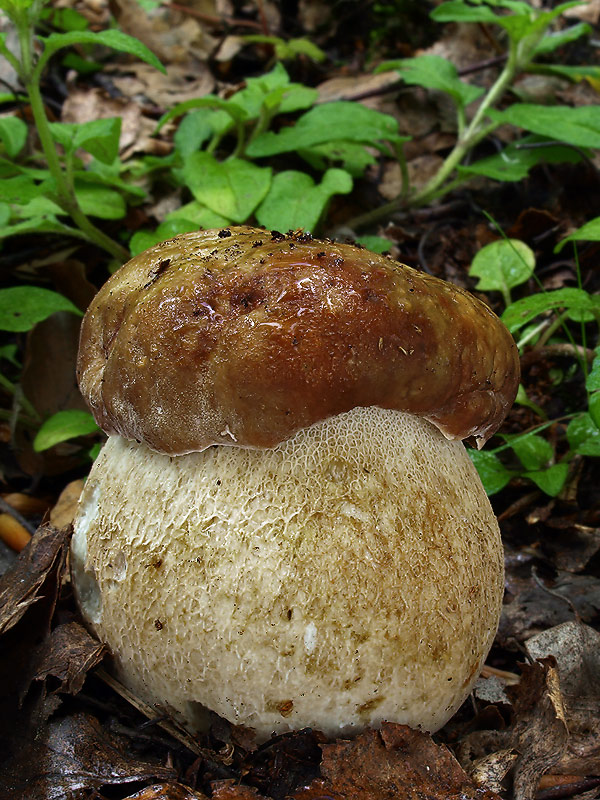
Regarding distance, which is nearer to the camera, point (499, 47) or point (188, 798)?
point (188, 798)

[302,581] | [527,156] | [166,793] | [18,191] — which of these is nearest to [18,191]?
[18,191]

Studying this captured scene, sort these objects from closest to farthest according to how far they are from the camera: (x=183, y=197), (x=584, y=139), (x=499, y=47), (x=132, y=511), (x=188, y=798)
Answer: (x=188, y=798)
(x=132, y=511)
(x=584, y=139)
(x=183, y=197)
(x=499, y=47)

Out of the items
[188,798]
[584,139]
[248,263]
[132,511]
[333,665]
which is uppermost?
[248,263]

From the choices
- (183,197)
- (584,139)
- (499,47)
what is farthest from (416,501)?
(499,47)

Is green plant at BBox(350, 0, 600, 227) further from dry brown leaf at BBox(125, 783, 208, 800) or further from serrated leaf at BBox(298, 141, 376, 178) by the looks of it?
dry brown leaf at BBox(125, 783, 208, 800)

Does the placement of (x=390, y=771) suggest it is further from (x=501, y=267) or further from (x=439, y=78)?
(x=439, y=78)

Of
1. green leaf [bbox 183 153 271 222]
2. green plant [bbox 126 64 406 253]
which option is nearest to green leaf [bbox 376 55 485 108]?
green plant [bbox 126 64 406 253]

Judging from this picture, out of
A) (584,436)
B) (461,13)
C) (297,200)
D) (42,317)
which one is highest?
(461,13)

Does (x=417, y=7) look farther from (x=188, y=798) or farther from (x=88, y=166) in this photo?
(x=188, y=798)
